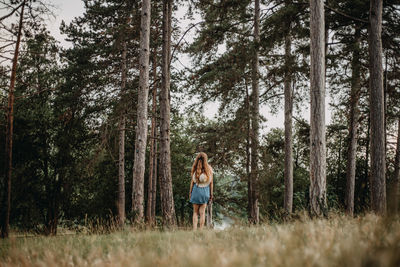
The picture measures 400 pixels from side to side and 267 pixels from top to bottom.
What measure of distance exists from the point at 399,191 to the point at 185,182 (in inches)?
1067

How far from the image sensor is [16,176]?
50.8 feet

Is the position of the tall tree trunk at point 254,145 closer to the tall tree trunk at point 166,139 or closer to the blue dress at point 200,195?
the tall tree trunk at point 166,139

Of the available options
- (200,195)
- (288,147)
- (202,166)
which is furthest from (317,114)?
(288,147)

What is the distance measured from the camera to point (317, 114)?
595cm

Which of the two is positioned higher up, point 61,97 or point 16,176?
point 61,97

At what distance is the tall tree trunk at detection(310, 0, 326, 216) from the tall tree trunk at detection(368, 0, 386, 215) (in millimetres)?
2747

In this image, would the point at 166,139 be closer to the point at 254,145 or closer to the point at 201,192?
the point at 201,192

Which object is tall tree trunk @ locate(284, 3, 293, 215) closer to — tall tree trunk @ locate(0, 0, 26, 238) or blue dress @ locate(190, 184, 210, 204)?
blue dress @ locate(190, 184, 210, 204)

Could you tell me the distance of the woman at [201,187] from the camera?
6961 mm

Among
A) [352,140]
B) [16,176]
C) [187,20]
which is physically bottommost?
[16,176]

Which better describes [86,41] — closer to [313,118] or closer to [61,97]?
[61,97]

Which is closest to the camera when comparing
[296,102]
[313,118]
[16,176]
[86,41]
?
[313,118]

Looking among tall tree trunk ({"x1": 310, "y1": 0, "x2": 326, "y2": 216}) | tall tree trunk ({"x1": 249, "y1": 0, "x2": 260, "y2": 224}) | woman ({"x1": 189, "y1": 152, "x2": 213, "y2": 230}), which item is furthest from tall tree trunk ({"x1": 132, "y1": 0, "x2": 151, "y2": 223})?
tall tree trunk ({"x1": 310, "y1": 0, "x2": 326, "y2": 216})

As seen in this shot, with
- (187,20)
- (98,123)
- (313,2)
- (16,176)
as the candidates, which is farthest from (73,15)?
(313,2)
